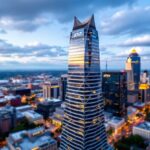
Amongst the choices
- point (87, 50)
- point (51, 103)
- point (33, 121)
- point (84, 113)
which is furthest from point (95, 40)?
point (51, 103)

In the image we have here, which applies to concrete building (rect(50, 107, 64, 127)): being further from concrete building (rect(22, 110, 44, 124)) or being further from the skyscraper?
the skyscraper

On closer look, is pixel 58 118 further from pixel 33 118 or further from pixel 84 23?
pixel 84 23

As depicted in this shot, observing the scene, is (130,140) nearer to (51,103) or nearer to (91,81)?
(91,81)

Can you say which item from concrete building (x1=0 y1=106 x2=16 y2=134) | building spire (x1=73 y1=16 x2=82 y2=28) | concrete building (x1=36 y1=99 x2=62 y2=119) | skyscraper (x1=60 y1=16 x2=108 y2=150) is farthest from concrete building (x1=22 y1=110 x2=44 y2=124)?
building spire (x1=73 y1=16 x2=82 y2=28)

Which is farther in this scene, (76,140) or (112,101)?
(112,101)

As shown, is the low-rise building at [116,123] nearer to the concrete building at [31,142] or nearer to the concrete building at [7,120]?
the concrete building at [31,142]

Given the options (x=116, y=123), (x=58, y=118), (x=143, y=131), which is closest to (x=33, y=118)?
(x=58, y=118)
